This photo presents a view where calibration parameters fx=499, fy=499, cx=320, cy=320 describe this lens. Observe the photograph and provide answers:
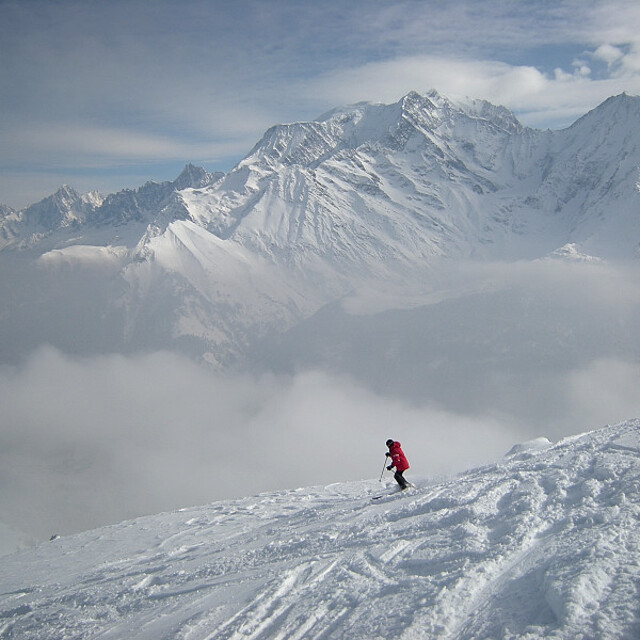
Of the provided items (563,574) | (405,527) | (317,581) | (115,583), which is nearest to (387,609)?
(317,581)

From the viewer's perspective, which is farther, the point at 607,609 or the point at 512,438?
the point at 512,438

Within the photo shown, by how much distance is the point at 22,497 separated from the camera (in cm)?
17612

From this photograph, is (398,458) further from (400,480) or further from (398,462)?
(400,480)

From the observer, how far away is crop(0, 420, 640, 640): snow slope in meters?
7.13

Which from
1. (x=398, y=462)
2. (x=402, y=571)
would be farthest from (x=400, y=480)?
(x=402, y=571)

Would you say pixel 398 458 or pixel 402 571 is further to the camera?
pixel 398 458

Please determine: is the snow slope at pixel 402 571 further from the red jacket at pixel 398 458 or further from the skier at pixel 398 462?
the red jacket at pixel 398 458

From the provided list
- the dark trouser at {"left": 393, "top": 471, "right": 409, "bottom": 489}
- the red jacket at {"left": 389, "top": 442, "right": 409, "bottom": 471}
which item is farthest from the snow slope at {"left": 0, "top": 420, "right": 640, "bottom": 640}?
the red jacket at {"left": 389, "top": 442, "right": 409, "bottom": 471}

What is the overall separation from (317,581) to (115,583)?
5577mm

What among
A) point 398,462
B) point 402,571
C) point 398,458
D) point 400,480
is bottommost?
point 402,571

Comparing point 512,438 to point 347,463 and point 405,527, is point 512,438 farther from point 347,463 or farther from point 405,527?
point 405,527

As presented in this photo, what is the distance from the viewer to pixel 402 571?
29.4 feet

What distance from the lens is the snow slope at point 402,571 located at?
7.13 m

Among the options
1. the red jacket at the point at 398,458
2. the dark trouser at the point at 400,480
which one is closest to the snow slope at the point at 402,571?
the dark trouser at the point at 400,480
